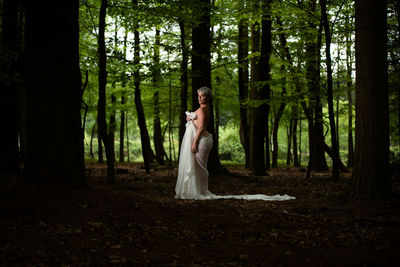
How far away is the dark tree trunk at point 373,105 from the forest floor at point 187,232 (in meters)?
0.46

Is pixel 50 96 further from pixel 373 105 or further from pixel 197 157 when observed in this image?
pixel 373 105

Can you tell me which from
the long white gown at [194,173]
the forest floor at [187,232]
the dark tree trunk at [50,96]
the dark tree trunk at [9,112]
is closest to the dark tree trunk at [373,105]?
the forest floor at [187,232]

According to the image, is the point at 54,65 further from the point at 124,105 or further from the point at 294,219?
the point at 124,105

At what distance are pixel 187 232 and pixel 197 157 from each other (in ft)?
11.7

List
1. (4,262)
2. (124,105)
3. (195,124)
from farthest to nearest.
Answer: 1. (124,105)
2. (195,124)
3. (4,262)

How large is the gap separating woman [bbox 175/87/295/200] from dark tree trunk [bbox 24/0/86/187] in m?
2.81

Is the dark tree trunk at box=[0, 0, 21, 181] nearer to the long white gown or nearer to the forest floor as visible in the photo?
the long white gown

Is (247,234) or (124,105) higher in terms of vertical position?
(124,105)

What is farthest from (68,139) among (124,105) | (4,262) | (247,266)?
(124,105)

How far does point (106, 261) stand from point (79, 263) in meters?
0.28

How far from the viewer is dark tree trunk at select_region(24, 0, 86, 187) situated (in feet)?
19.7

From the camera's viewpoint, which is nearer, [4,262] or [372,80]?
[4,262]

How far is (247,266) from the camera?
12.7 ft

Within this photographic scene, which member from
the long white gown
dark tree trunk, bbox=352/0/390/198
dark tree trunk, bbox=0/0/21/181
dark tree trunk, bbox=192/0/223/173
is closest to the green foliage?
dark tree trunk, bbox=192/0/223/173
